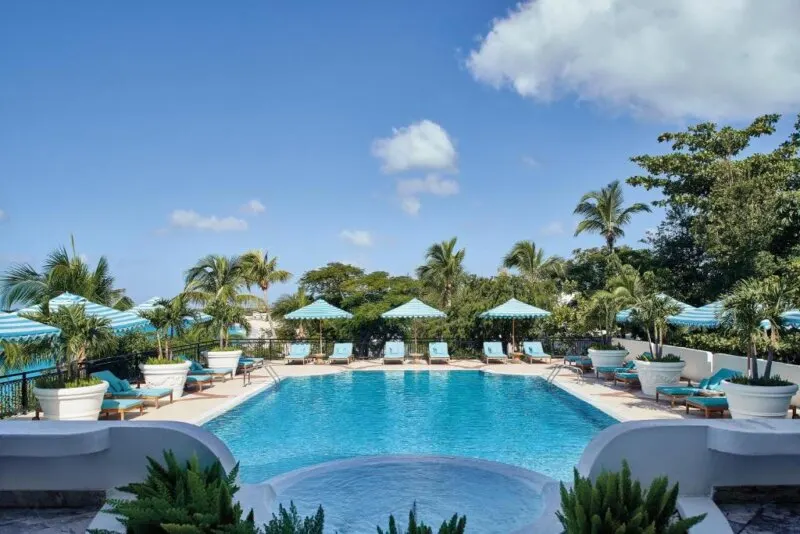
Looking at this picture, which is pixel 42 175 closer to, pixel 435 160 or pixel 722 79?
pixel 435 160

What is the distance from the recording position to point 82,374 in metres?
11.7

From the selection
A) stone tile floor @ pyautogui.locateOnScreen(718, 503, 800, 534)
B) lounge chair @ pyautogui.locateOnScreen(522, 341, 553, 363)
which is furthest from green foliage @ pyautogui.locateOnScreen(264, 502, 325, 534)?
lounge chair @ pyautogui.locateOnScreen(522, 341, 553, 363)

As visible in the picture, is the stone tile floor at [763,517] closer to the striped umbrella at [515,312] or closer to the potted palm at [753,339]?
the potted palm at [753,339]

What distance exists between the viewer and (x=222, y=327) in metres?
17.2

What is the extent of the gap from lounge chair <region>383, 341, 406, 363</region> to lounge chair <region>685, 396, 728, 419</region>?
11661 mm

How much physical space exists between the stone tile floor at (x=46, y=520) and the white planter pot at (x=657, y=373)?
11.2 meters

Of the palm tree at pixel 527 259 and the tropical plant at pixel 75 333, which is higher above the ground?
the palm tree at pixel 527 259

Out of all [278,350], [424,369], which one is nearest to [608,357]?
[424,369]

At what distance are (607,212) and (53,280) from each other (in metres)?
24.1

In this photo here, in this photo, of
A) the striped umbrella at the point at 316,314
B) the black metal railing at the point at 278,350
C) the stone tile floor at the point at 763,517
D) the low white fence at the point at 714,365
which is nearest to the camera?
the stone tile floor at the point at 763,517

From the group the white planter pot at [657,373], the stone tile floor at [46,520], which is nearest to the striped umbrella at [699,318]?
the white planter pot at [657,373]

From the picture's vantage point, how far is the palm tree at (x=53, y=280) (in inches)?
668

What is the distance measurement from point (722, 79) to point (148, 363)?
1709 centimetres

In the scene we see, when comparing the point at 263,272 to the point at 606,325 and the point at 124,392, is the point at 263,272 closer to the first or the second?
the point at 606,325
